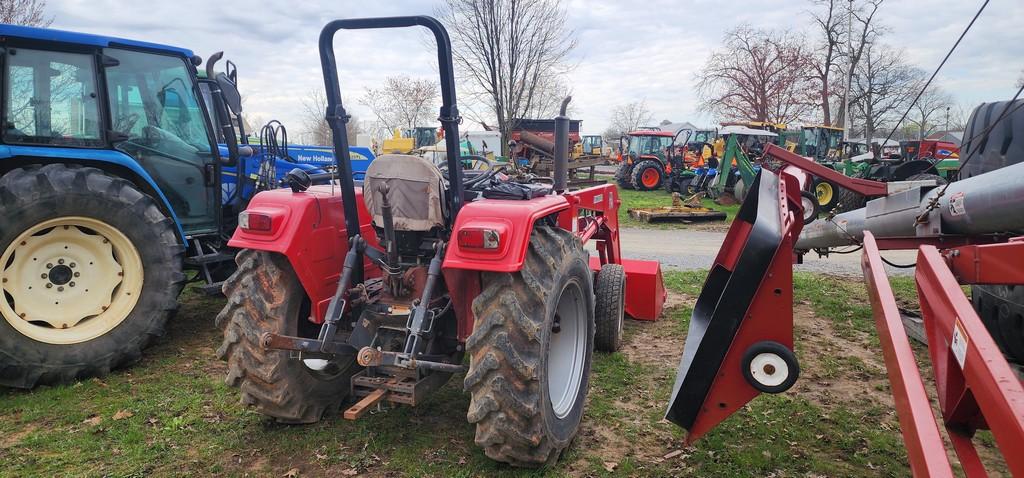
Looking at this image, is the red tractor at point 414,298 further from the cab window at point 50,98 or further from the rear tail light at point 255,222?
the cab window at point 50,98

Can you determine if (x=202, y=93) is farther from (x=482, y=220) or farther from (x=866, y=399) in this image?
(x=866, y=399)

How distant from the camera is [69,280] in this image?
15.3 ft

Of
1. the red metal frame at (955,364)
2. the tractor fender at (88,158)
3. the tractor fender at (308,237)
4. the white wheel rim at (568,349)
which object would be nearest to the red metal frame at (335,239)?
the tractor fender at (308,237)

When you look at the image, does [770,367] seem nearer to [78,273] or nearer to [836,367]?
[836,367]

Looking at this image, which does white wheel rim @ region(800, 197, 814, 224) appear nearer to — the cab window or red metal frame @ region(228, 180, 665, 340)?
red metal frame @ region(228, 180, 665, 340)

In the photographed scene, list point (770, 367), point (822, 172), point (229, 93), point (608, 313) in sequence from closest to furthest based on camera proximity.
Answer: point (770, 367), point (822, 172), point (608, 313), point (229, 93)

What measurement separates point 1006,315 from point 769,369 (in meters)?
2.32

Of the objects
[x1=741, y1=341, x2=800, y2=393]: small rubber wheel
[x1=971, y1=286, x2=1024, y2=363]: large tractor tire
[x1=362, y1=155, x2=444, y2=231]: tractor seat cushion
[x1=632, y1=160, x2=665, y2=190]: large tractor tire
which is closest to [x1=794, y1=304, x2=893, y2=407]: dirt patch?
[x1=971, y1=286, x2=1024, y2=363]: large tractor tire

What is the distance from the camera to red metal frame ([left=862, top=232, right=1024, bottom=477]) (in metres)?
1.67

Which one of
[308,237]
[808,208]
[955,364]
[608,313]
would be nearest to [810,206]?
[808,208]

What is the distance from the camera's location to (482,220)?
320cm

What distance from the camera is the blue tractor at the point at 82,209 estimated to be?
443 centimetres

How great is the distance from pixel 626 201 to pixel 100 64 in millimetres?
14798

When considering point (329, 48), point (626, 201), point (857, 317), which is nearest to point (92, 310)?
point (329, 48)
